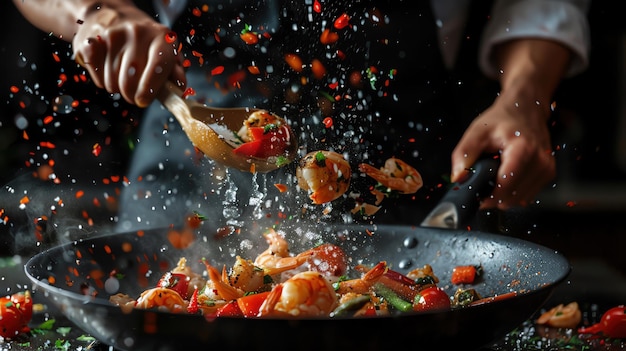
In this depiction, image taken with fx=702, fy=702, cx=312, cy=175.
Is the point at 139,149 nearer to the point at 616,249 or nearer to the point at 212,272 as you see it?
the point at 212,272

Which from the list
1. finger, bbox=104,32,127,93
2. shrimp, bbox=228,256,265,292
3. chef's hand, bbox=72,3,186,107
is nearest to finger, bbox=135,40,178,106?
chef's hand, bbox=72,3,186,107

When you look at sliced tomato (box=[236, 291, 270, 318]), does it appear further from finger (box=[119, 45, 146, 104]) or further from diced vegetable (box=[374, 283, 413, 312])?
finger (box=[119, 45, 146, 104])

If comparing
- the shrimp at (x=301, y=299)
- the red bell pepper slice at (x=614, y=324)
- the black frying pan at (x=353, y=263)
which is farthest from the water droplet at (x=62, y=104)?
the red bell pepper slice at (x=614, y=324)

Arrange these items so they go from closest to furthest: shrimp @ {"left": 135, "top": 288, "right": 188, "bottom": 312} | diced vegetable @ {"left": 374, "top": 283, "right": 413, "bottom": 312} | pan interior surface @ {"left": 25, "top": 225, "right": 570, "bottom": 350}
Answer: pan interior surface @ {"left": 25, "top": 225, "right": 570, "bottom": 350}, shrimp @ {"left": 135, "top": 288, "right": 188, "bottom": 312}, diced vegetable @ {"left": 374, "top": 283, "right": 413, "bottom": 312}

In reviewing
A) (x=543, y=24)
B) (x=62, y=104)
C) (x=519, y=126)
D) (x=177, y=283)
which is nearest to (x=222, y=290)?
(x=177, y=283)

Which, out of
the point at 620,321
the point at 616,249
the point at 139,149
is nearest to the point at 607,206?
the point at 616,249

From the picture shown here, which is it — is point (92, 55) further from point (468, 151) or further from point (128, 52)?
point (468, 151)
